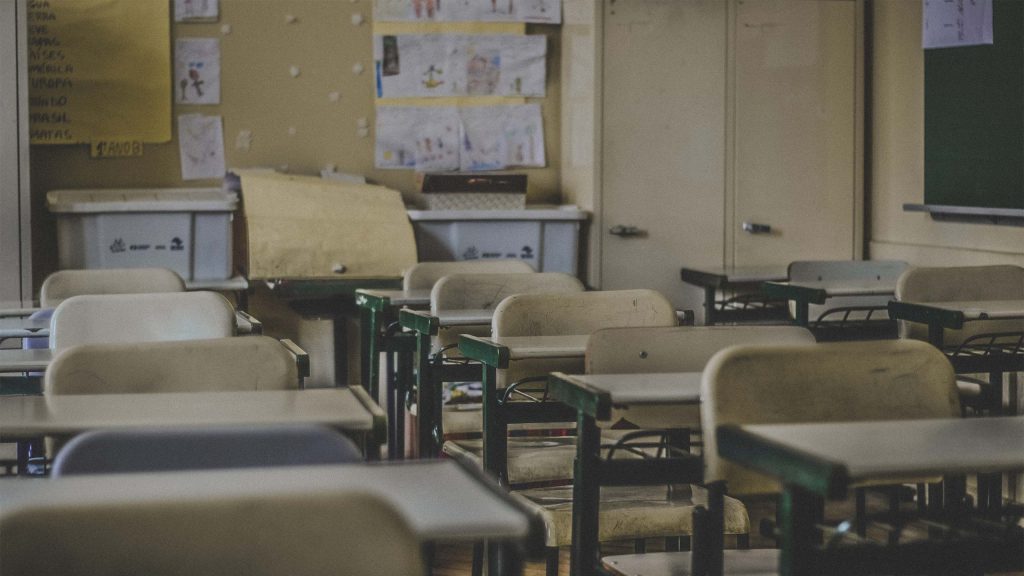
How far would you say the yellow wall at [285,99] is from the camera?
5.70m

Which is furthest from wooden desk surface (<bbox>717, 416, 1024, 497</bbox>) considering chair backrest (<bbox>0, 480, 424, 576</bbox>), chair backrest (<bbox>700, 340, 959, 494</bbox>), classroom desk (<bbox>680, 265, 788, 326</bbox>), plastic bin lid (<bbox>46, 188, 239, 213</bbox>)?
plastic bin lid (<bbox>46, 188, 239, 213</bbox>)

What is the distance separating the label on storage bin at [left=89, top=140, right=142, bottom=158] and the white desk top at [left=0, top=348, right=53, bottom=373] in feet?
8.84

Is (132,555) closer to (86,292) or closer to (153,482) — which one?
(153,482)

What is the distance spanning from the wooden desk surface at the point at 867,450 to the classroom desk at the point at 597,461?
0.40 metres

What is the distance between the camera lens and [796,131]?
5867 mm

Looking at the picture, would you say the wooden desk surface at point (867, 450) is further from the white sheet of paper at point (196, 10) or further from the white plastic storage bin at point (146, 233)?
the white sheet of paper at point (196, 10)

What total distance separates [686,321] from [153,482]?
255cm

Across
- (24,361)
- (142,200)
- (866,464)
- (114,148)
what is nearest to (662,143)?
(142,200)

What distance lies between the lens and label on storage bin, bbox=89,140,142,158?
5598 mm

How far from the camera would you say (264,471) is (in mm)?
1471

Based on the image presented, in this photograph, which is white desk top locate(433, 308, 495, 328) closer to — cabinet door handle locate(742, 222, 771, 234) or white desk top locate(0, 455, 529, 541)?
white desk top locate(0, 455, 529, 541)

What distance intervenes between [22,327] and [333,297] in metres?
1.90

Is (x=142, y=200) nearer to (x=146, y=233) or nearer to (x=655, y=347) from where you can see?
(x=146, y=233)

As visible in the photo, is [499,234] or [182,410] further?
[499,234]
